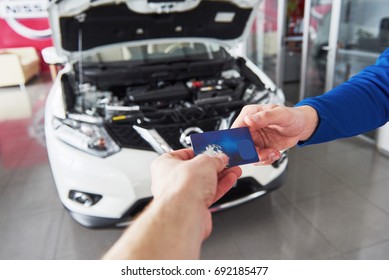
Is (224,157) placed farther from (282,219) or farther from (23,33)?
(23,33)

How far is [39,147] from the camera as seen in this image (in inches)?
123

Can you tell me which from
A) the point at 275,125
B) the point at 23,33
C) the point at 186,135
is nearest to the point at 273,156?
the point at 275,125

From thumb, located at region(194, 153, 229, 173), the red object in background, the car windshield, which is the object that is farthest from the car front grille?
the red object in background

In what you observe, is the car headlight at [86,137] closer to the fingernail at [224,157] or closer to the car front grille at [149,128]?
the car front grille at [149,128]

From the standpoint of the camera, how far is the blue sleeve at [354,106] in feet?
3.34

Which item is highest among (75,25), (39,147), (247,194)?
(75,25)

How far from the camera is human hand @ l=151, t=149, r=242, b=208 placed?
2.07 feet

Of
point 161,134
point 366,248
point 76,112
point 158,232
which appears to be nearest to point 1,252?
point 76,112

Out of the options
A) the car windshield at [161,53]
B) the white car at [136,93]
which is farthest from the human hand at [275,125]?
the car windshield at [161,53]

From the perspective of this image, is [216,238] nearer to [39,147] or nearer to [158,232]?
[158,232]

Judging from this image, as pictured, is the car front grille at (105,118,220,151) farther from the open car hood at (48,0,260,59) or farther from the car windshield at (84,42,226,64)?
the car windshield at (84,42,226,64)

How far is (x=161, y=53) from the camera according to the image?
2.44 metres

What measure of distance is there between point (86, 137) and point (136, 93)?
25.5 inches

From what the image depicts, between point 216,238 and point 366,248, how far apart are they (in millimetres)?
796
